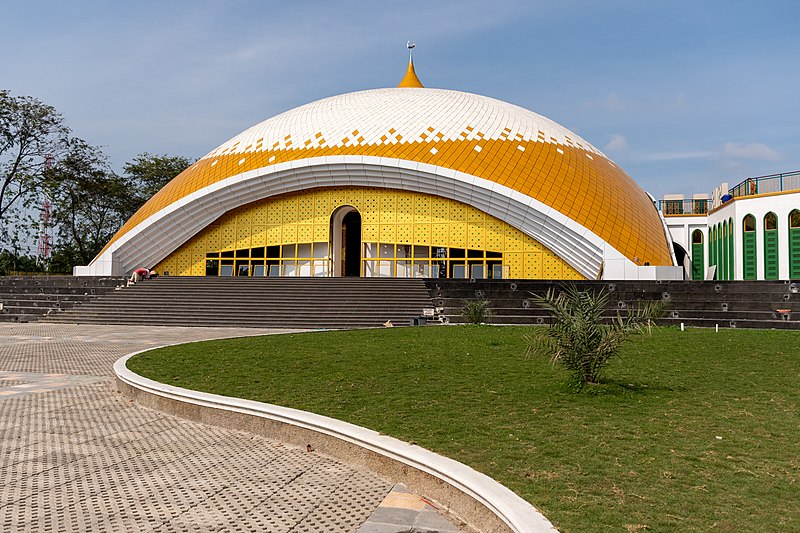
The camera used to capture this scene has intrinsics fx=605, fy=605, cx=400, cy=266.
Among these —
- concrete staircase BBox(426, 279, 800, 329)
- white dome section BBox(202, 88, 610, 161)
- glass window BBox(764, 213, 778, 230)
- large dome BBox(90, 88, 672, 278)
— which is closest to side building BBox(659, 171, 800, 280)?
glass window BBox(764, 213, 778, 230)

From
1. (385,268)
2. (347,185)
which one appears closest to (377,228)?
(385,268)

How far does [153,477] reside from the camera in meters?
4.74

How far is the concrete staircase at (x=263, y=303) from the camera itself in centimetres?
1933

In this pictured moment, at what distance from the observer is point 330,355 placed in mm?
10367

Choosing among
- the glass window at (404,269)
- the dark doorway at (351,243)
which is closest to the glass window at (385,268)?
the glass window at (404,269)

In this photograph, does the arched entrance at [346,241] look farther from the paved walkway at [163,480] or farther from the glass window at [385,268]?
the paved walkway at [163,480]

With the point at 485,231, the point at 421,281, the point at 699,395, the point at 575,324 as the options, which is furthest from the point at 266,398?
the point at 485,231

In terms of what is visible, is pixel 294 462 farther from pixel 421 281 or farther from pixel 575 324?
pixel 421 281

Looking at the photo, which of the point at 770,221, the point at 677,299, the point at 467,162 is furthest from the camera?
the point at 770,221

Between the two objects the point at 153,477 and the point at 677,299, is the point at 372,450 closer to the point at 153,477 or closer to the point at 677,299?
the point at 153,477

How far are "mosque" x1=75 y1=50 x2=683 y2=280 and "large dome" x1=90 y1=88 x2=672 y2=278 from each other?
8 centimetres

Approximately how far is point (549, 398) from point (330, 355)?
4.72m

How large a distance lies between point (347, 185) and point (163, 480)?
24.7 metres

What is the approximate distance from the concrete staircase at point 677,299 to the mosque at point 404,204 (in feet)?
20.5
